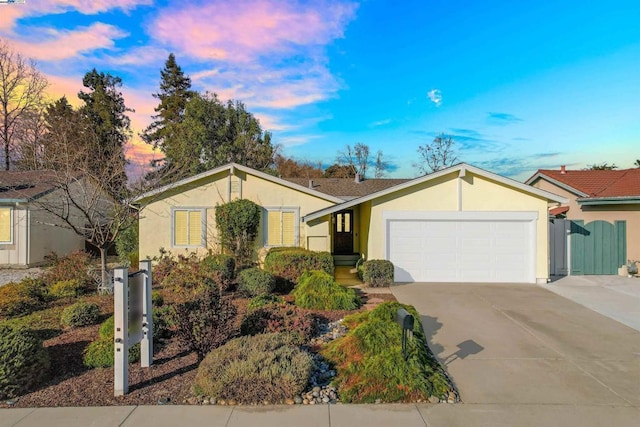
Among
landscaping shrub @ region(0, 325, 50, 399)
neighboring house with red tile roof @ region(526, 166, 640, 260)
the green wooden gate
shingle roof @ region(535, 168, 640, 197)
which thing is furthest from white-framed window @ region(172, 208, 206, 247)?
shingle roof @ region(535, 168, 640, 197)

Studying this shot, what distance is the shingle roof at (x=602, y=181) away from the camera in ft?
42.9

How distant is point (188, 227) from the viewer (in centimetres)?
1321

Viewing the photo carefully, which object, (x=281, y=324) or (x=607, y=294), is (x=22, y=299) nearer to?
(x=281, y=324)

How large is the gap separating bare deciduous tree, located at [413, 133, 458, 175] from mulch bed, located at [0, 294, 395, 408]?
1277 inches

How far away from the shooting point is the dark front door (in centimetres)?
1664

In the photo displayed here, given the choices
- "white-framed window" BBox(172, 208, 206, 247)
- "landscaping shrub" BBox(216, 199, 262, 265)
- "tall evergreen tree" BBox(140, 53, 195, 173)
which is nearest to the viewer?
"landscaping shrub" BBox(216, 199, 262, 265)

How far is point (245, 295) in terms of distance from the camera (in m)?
9.19

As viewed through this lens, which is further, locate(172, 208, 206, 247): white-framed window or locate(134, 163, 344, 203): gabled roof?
locate(172, 208, 206, 247): white-framed window

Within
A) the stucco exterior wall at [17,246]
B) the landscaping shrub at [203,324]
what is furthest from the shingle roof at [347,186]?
the landscaping shrub at [203,324]

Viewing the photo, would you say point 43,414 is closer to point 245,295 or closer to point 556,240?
point 245,295

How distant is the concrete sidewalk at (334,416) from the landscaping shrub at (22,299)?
481 centimetres

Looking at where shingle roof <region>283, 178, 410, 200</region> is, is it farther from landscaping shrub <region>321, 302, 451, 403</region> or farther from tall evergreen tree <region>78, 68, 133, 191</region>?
tall evergreen tree <region>78, 68, 133, 191</region>

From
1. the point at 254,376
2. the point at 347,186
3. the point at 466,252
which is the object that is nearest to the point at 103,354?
the point at 254,376

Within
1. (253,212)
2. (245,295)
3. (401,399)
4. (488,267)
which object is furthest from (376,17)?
(401,399)
